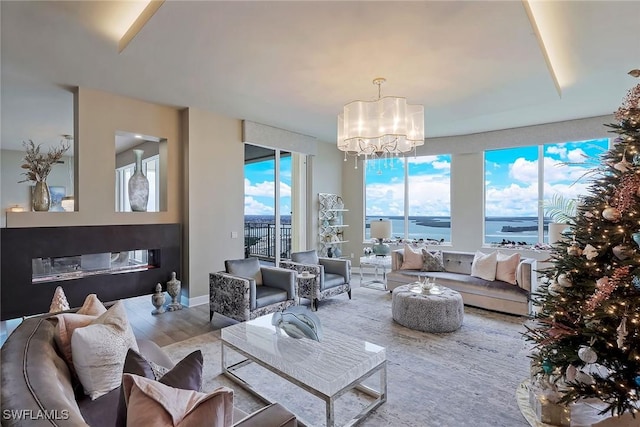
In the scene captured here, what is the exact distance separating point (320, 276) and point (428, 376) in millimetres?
2116

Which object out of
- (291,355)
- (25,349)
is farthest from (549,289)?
(25,349)

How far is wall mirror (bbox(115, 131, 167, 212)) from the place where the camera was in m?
4.55

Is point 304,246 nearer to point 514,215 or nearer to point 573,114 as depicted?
point 514,215

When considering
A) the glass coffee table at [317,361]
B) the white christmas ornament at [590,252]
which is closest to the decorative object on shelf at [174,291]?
the glass coffee table at [317,361]

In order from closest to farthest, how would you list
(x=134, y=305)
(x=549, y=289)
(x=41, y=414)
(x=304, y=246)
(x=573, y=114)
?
(x=41, y=414)
(x=549, y=289)
(x=134, y=305)
(x=573, y=114)
(x=304, y=246)

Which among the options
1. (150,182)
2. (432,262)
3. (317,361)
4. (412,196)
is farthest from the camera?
(412,196)

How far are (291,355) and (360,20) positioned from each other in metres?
2.61

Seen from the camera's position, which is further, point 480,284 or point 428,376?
point 480,284

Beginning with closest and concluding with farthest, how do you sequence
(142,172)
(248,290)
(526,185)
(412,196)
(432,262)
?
(248,290) → (142,172) → (432,262) → (526,185) → (412,196)

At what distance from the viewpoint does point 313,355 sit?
2254 millimetres

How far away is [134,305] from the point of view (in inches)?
185

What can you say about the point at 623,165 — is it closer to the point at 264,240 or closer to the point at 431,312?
the point at 431,312

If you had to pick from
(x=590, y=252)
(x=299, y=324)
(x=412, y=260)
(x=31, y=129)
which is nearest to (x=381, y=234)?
(x=412, y=260)

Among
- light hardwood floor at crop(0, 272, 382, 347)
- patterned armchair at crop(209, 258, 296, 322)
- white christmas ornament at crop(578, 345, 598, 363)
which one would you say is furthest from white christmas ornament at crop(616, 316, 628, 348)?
light hardwood floor at crop(0, 272, 382, 347)
